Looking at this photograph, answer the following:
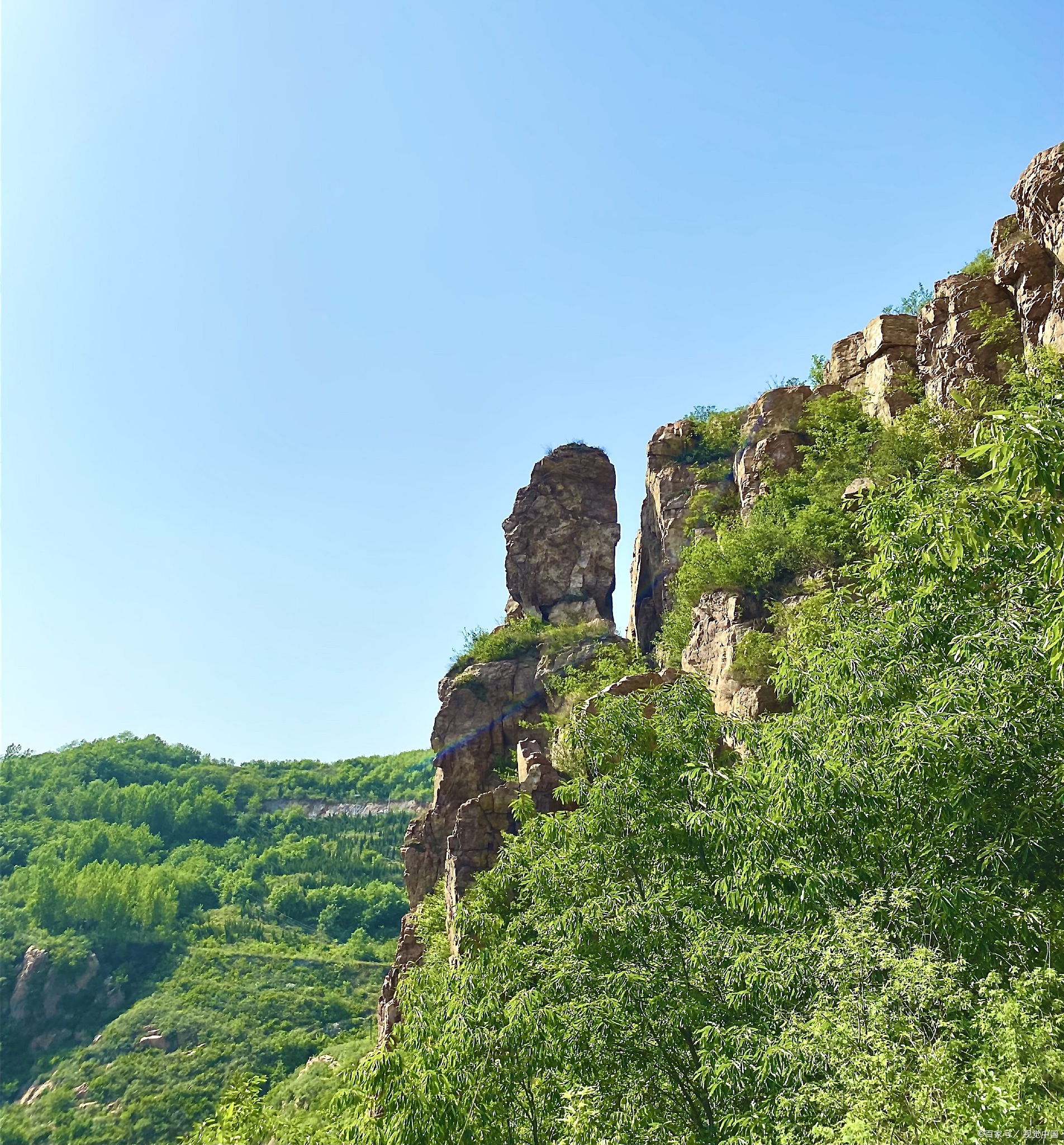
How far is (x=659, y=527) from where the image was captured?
3303cm

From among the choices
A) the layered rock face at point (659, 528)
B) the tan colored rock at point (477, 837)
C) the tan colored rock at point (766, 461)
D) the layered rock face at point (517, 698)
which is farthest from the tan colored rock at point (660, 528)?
the tan colored rock at point (477, 837)

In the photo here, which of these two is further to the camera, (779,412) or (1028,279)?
(779,412)

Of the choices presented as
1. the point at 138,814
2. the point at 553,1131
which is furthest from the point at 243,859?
the point at 553,1131

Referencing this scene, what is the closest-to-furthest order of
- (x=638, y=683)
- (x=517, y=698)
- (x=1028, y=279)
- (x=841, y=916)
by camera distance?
(x=841, y=916), (x=1028, y=279), (x=638, y=683), (x=517, y=698)

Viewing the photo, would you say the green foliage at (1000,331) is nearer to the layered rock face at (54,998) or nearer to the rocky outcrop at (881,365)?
the rocky outcrop at (881,365)

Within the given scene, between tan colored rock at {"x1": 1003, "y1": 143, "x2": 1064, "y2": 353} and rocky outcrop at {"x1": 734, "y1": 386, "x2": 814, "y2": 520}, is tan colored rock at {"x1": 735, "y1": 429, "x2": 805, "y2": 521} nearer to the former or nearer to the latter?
rocky outcrop at {"x1": 734, "y1": 386, "x2": 814, "y2": 520}

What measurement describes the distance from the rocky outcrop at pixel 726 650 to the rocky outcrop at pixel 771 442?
477 cm

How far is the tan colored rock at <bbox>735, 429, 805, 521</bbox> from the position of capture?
83.1 ft

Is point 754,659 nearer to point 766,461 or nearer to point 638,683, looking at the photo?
point 638,683

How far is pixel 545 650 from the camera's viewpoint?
33.4 m

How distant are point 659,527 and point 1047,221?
16907 mm

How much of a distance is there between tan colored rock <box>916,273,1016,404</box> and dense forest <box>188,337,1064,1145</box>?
31.7 feet

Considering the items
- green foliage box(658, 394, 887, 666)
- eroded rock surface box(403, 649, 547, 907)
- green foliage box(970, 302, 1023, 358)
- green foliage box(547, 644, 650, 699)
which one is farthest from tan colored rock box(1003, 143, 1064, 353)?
eroded rock surface box(403, 649, 547, 907)

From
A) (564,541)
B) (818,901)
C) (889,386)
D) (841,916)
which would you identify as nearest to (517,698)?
(564,541)
